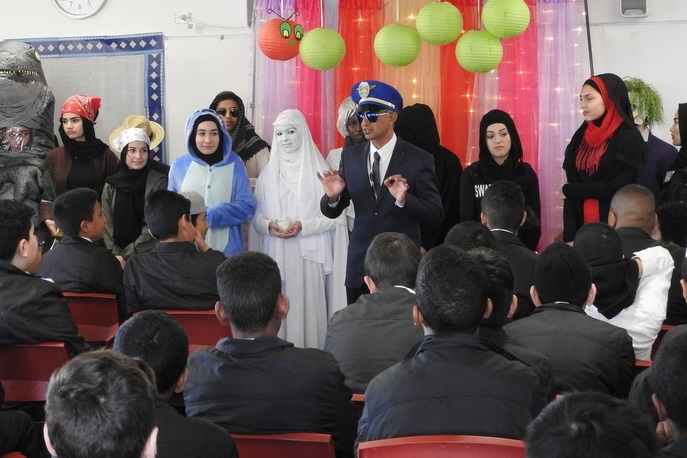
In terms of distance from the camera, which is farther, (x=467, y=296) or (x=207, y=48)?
(x=207, y=48)

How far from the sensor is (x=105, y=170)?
19.9ft

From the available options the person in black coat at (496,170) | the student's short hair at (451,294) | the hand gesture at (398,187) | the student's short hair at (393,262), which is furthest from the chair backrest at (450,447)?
the person in black coat at (496,170)

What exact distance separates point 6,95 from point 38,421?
3839 millimetres

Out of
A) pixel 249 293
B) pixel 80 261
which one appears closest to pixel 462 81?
pixel 80 261

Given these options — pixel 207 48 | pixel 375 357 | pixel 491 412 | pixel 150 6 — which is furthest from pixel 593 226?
pixel 150 6

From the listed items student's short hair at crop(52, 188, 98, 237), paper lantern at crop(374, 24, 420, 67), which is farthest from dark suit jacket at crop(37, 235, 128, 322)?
paper lantern at crop(374, 24, 420, 67)

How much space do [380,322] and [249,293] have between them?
567 millimetres

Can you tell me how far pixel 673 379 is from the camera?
1.96 metres

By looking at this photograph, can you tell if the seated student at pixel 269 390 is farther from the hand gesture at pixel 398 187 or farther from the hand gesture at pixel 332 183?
the hand gesture at pixel 332 183

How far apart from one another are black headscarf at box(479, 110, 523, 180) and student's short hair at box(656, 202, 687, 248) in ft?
4.34

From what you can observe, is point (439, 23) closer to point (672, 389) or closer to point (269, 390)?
point (269, 390)

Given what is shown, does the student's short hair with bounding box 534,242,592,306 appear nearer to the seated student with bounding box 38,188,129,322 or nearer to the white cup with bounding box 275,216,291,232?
the seated student with bounding box 38,188,129,322

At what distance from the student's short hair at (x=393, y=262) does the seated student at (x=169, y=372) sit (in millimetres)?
1096

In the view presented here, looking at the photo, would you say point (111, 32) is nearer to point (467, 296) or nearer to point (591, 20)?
point (591, 20)
